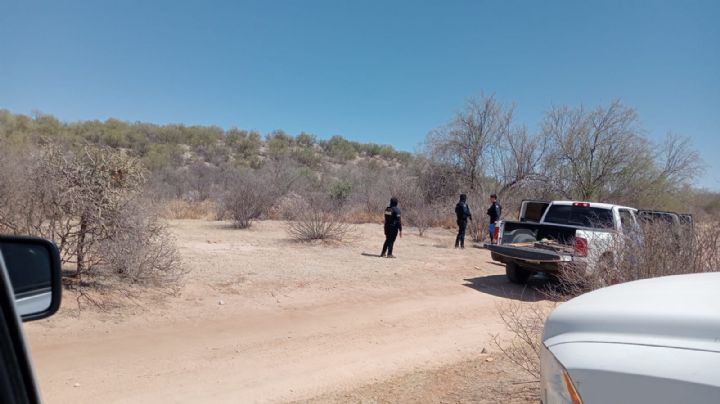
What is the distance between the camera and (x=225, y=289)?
25.7 ft

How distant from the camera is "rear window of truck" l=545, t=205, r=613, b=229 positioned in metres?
9.48

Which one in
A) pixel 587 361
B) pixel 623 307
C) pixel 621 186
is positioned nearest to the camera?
pixel 587 361

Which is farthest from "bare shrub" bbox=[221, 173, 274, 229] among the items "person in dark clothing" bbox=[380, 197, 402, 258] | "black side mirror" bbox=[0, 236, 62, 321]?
"black side mirror" bbox=[0, 236, 62, 321]

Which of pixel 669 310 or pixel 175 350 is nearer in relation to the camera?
pixel 669 310

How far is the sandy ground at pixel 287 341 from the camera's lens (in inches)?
171

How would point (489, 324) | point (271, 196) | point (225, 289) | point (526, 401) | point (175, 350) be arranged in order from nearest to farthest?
point (526, 401), point (175, 350), point (489, 324), point (225, 289), point (271, 196)

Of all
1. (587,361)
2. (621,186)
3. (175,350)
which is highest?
(621,186)

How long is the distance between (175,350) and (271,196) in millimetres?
14787

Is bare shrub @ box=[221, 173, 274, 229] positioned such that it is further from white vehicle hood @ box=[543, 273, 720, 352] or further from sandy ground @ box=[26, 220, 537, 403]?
white vehicle hood @ box=[543, 273, 720, 352]

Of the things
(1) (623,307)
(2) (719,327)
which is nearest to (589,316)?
(1) (623,307)

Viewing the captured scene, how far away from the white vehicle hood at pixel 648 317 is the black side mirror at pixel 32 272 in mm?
1954

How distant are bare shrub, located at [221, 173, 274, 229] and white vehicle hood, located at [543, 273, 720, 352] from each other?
15.7 m

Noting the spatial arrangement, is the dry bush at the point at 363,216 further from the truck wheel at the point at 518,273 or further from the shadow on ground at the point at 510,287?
the truck wheel at the point at 518,273

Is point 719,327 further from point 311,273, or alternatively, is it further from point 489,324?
point 311,273
